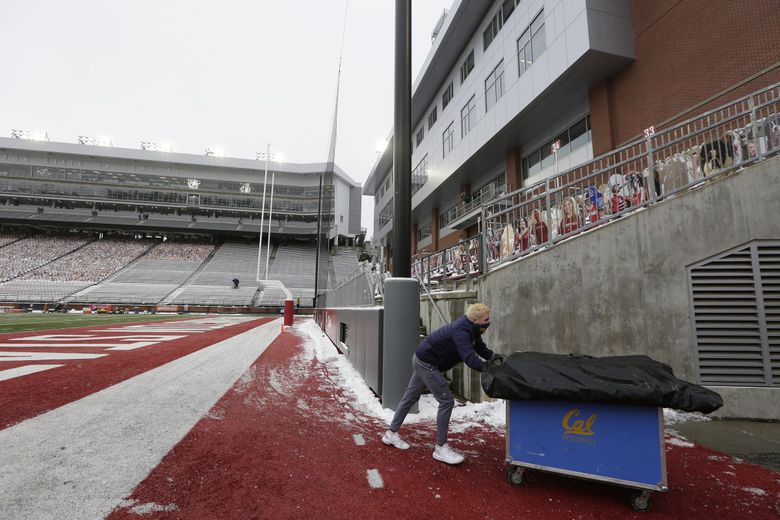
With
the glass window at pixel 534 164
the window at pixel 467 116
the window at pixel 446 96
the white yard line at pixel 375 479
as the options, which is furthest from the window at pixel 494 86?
the white yard line at pixel 375 479

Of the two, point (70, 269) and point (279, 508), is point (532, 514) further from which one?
point (70, 269)

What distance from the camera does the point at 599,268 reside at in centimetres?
561

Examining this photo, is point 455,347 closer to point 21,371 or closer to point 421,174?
point 21,371

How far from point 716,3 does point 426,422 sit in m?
14.2

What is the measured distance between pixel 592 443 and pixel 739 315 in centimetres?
409

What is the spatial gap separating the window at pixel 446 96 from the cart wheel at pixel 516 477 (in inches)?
1052

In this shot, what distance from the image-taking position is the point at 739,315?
516 centimetres

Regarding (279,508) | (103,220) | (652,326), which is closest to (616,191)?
(652,326)

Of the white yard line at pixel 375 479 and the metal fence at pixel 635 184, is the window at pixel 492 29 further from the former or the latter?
the white yard line at pixel 375 479

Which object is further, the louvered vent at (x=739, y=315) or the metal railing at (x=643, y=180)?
the metal railing at (x=643, y=180)

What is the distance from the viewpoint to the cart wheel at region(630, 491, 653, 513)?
109 inches

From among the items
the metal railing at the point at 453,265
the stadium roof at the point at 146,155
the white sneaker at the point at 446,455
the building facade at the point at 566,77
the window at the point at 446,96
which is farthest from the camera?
the stadium roof at the point at 146,155

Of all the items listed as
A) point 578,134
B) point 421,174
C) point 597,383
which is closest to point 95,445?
point 597,383

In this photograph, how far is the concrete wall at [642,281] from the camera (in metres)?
5.10
